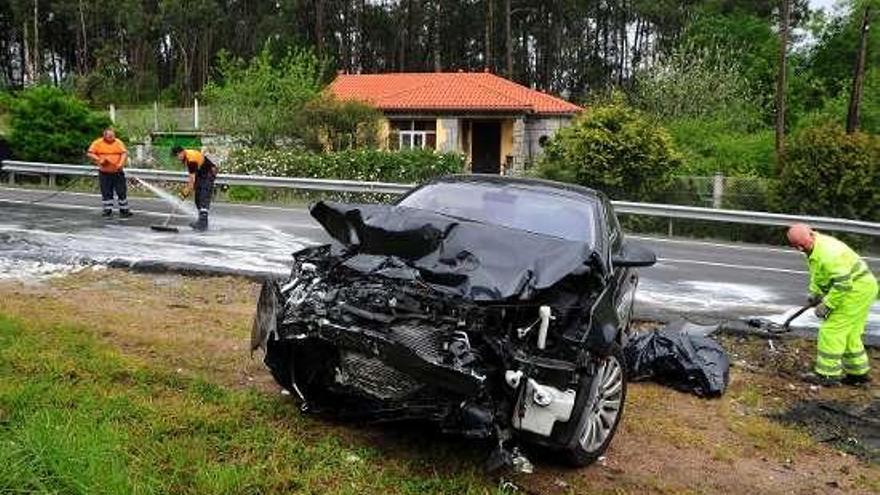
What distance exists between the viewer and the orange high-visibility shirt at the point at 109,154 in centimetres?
1425

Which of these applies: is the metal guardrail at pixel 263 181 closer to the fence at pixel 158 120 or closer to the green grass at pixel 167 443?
the fence at pixel 158 120

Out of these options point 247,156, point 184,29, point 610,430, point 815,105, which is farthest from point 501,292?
point 184,29

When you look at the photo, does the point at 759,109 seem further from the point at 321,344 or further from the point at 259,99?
the point at 321,344

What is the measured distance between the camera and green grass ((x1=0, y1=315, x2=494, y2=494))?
3.92 m

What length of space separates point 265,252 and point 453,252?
7.17 metres

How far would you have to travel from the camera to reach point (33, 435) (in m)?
4.12

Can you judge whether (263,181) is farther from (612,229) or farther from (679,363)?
(679,363)

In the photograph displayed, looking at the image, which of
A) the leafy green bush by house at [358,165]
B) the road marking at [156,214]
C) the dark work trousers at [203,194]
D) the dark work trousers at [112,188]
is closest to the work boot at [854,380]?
the road marking at [156,214]

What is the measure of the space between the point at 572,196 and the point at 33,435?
162 inches

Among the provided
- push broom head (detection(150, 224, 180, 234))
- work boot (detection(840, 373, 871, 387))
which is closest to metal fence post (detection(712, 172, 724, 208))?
work boot (detection(840, 373, 871, 387))

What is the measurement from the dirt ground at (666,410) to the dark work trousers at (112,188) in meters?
6.13

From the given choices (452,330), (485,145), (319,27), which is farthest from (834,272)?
(319,27)

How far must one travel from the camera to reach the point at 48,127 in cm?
2225

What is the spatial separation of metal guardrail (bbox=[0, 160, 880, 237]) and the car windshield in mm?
8345
